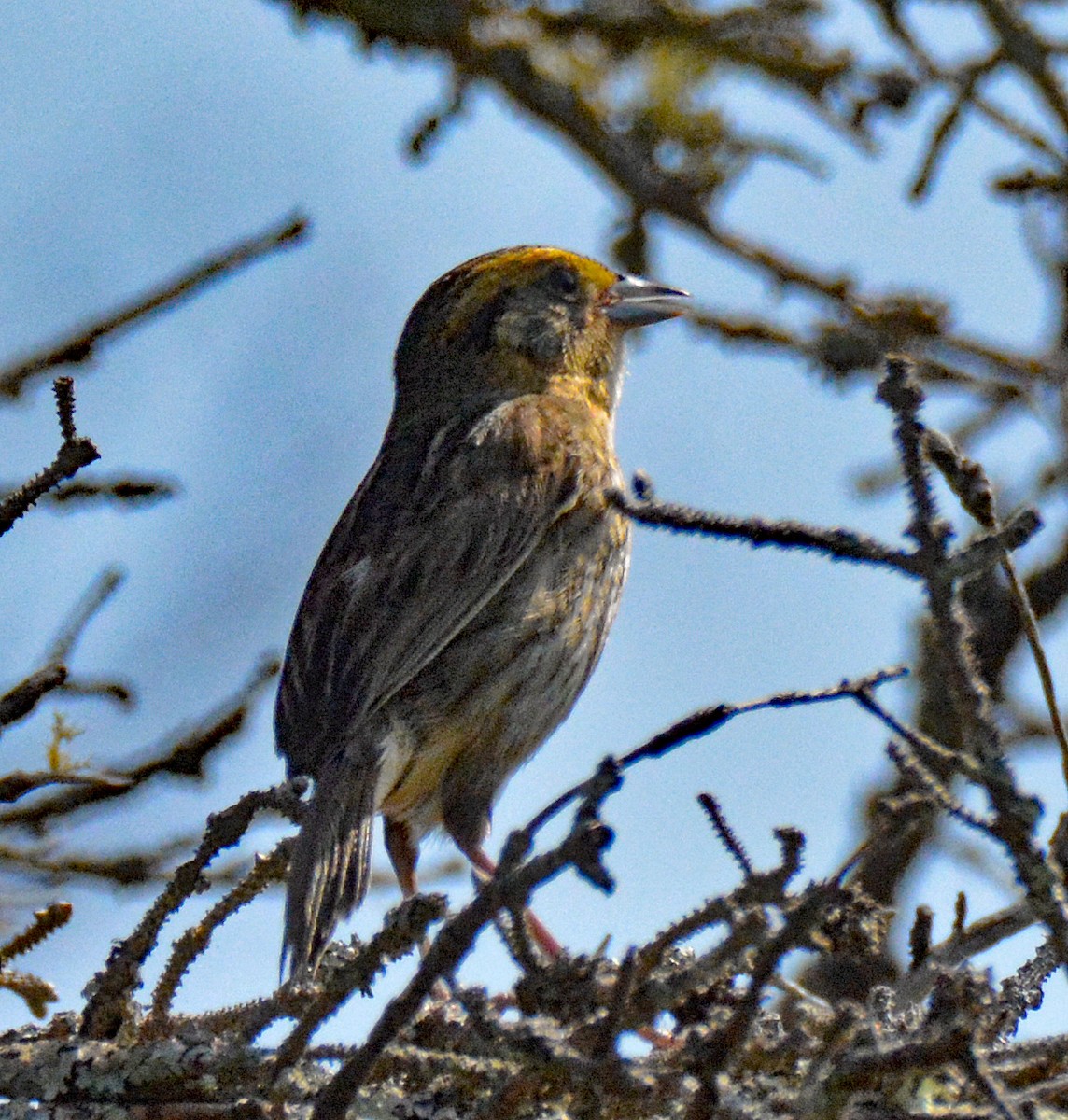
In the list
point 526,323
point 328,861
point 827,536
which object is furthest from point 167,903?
point 526,323

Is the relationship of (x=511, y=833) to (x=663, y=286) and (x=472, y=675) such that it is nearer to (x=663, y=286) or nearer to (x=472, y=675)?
(x=472, y=675)

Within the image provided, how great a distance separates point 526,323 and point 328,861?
244 centimetres

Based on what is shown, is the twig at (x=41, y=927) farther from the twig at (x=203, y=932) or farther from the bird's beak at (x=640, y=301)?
the bird's beak at (x=640, y=301)

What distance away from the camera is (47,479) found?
2.83 m

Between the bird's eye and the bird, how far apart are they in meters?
0.60

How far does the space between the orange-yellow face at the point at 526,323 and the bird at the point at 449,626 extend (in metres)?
0.34

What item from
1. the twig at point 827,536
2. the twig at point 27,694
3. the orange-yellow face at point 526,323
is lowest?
the twig at point 827,536

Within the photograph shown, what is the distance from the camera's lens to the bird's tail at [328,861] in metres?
3.92

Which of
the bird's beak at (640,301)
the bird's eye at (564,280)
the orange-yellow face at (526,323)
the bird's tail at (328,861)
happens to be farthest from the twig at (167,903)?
the bird's eye at (564,280)

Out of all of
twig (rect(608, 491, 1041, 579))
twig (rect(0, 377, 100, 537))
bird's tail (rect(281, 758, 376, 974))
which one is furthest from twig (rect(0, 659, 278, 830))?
twig (rect(608, 491, 1041, 579))

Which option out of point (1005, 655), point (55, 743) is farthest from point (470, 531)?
point (1005, 655)

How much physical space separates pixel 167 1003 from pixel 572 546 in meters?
2.13

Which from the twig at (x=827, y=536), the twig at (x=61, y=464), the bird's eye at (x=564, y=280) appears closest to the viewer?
the twig at (x=827, y=536)

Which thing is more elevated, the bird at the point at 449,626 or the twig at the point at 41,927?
the bird at the point at 449,626
